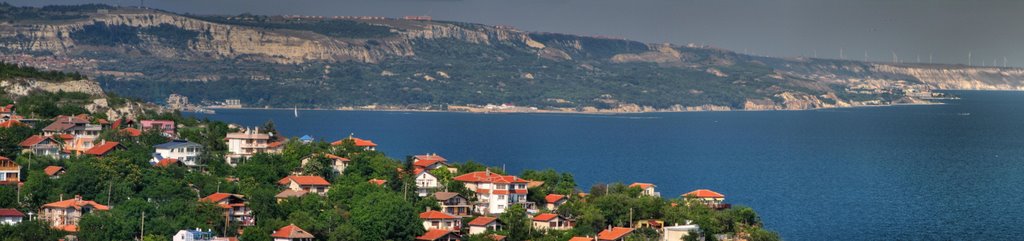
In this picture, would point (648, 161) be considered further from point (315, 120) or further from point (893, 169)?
point (315, 120)

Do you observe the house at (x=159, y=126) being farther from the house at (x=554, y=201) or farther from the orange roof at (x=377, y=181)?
the house at (x=554, y=201)

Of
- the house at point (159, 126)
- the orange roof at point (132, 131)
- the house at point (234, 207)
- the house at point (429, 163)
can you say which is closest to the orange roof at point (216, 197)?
the house at point (234, 207)

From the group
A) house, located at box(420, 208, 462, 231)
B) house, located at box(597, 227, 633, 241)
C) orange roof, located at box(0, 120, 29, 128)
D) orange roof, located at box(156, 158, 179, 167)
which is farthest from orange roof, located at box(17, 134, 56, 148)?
house, located at box(597, 227, 633, 241)

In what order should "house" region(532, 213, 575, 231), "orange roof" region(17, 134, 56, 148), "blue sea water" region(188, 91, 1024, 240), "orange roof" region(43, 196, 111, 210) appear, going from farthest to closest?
"blue sea water" region(188, 91, 1024, 240) < "orange roof" region(17, 134, 56, 148) < "house" region(532, 213, 575, 231) < "orange roof" region(43, 196, 111, 210)

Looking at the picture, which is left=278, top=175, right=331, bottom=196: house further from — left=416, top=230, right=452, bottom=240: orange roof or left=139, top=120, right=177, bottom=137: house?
left=139, top=120, right=177, bottom=137: house

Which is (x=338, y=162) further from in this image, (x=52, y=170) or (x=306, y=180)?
(x=52, y=170)
